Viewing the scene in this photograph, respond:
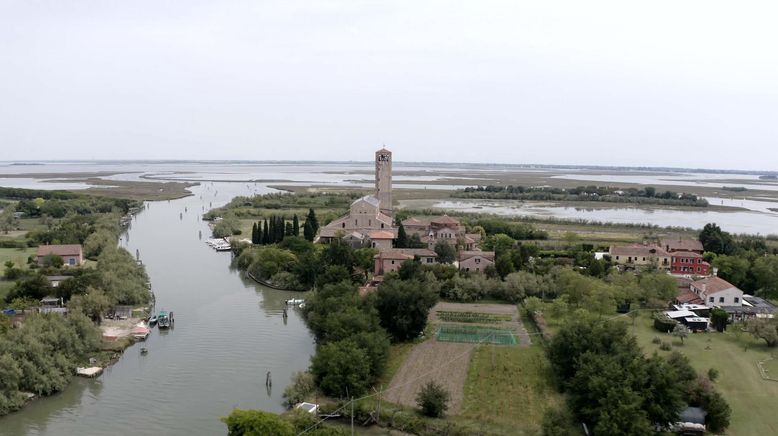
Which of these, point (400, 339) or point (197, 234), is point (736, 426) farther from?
point (197, 234)

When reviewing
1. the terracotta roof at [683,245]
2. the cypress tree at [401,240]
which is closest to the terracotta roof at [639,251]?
the terracotta roof at [683,245]

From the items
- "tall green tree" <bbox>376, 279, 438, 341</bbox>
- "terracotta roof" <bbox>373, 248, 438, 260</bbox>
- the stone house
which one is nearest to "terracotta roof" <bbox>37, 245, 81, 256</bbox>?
"terracotta roof" <bbox>373, 248, 438, 260</bbox>

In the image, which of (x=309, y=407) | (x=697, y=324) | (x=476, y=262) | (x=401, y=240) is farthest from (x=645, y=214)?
(x=309, y=407)

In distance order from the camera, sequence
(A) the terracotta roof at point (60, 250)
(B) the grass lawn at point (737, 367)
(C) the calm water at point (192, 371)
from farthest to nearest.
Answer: (A) the terracotta roof at point (60, 250)
(C) the calm water at point (192, 371)
(B) the grass lawn at point (737, 367)

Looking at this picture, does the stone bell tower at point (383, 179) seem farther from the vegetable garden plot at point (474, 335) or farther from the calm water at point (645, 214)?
the vegetable garden plot at point (474, 335)

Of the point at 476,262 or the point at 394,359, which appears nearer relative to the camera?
the point at 394,359

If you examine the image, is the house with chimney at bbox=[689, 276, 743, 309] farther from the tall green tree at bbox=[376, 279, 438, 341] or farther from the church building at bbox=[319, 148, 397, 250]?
the church building at bbox=[319, 148, 397, 250]

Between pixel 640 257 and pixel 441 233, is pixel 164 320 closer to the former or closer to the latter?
pixel 441 233
